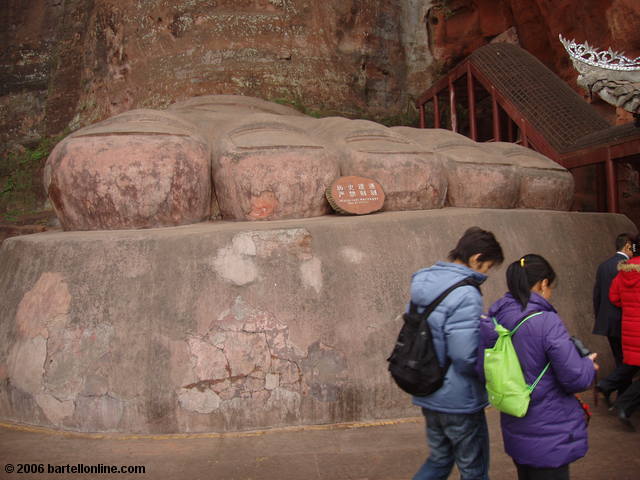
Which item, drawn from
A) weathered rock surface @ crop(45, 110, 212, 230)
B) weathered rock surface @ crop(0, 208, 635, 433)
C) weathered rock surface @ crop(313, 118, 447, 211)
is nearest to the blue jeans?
weathered rock surface @ crop(0, 208, 635, 433)

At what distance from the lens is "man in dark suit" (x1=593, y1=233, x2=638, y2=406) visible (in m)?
3.18

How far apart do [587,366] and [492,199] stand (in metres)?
2.96

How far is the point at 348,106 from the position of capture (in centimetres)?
872

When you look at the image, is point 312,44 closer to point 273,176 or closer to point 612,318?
point 273,176

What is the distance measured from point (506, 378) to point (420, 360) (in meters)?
0.27

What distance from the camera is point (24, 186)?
37.5 ft

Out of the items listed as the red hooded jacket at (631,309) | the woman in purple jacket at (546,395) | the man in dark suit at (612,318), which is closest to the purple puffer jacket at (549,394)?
the woman in purple jacket at (546,395)

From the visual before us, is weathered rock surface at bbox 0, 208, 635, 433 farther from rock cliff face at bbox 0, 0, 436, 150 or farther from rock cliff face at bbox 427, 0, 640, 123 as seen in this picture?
rock cliff face at bbox 427, 0, 640, 123

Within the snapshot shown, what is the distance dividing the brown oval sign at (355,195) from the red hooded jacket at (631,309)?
5.17 ft

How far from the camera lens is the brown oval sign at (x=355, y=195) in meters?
3.93

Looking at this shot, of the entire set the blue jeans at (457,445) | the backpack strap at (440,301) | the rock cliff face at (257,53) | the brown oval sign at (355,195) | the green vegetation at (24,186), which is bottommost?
the blue jeans at (457,445)

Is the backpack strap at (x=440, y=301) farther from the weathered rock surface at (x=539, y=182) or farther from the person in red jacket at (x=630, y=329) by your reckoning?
the weathered rock surface at (x=539, y=182)

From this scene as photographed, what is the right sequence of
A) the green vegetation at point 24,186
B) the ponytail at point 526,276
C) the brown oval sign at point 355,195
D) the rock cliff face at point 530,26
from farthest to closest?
1. the green vegetation at point 24,186
2. the rock cliff face at point 530,26
3. the brown oval sign at point 355,195
4. the ponytail at point 526,276

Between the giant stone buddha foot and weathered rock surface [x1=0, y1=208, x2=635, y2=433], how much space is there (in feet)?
1.35
